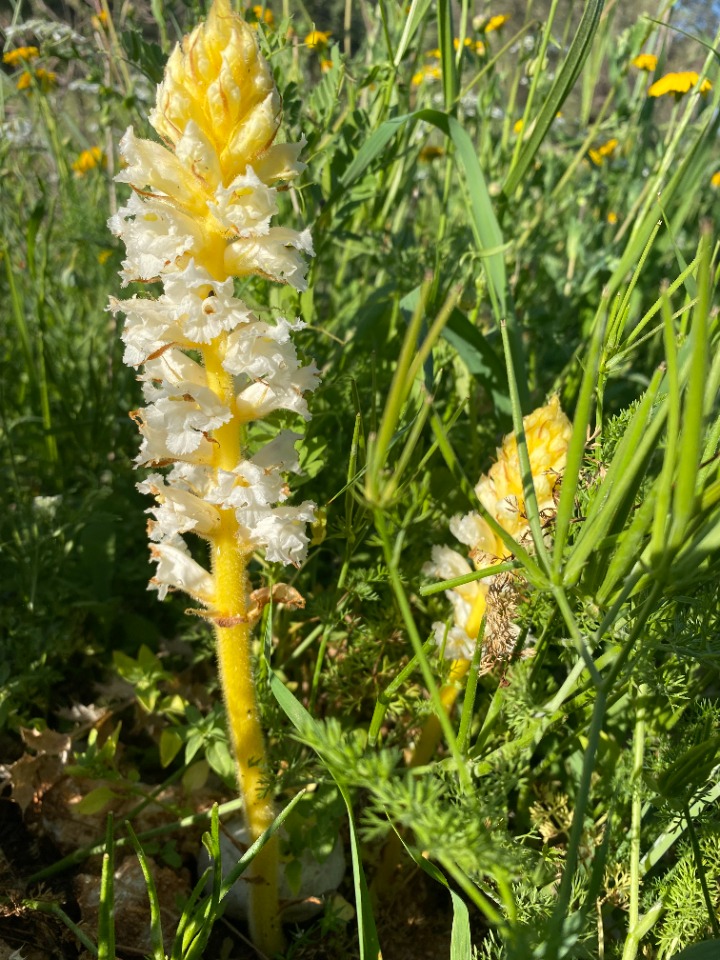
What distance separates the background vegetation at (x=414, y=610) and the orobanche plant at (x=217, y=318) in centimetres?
13

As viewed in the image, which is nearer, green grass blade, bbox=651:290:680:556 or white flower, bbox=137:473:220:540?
green grass blade, bbox=651:290:680:556

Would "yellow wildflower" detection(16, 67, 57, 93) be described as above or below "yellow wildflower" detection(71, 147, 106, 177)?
above

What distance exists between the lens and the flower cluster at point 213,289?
3.32 ft

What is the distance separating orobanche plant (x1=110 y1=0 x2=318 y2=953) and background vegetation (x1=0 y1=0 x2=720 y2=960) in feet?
0.42

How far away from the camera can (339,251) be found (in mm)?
2881

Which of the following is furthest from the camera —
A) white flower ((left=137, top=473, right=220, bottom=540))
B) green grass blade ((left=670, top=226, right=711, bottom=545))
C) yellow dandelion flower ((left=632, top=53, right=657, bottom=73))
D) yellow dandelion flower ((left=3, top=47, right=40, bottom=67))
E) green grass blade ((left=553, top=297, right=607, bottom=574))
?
yellow dandelion flower ((left=632, top=53, right=657, bottom=73))

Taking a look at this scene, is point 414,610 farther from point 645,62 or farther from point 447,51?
point 645,62

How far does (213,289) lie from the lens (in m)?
1.07

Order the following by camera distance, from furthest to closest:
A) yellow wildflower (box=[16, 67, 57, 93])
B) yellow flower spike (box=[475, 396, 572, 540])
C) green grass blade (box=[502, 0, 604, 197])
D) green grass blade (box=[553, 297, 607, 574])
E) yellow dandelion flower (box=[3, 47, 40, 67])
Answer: yellow wildflower (box=[16, 67, 57, 93]), yellow dandelion flower (box=[3, 47, 40, 67]), green grass blade (box=[502, 0, 604, 197]), yellow flower spike (box=[475, 396, 572, 540]), green grass blade (box=[553, 297, 607, 574])

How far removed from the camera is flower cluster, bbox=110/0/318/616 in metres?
1.01

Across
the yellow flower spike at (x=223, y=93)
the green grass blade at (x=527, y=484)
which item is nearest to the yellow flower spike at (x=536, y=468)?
the green grass blade at (x=527, y=484)

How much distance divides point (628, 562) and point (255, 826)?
0.77m

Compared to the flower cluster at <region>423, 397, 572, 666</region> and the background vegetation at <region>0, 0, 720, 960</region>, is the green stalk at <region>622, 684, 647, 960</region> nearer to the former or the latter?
the background vegetation at <region>0, 0, 720, 960</region>

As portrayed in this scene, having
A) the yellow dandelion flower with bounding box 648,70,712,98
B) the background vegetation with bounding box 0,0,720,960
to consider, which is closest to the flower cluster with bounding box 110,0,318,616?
the background vegetation with bounding box 0,0,720,960
